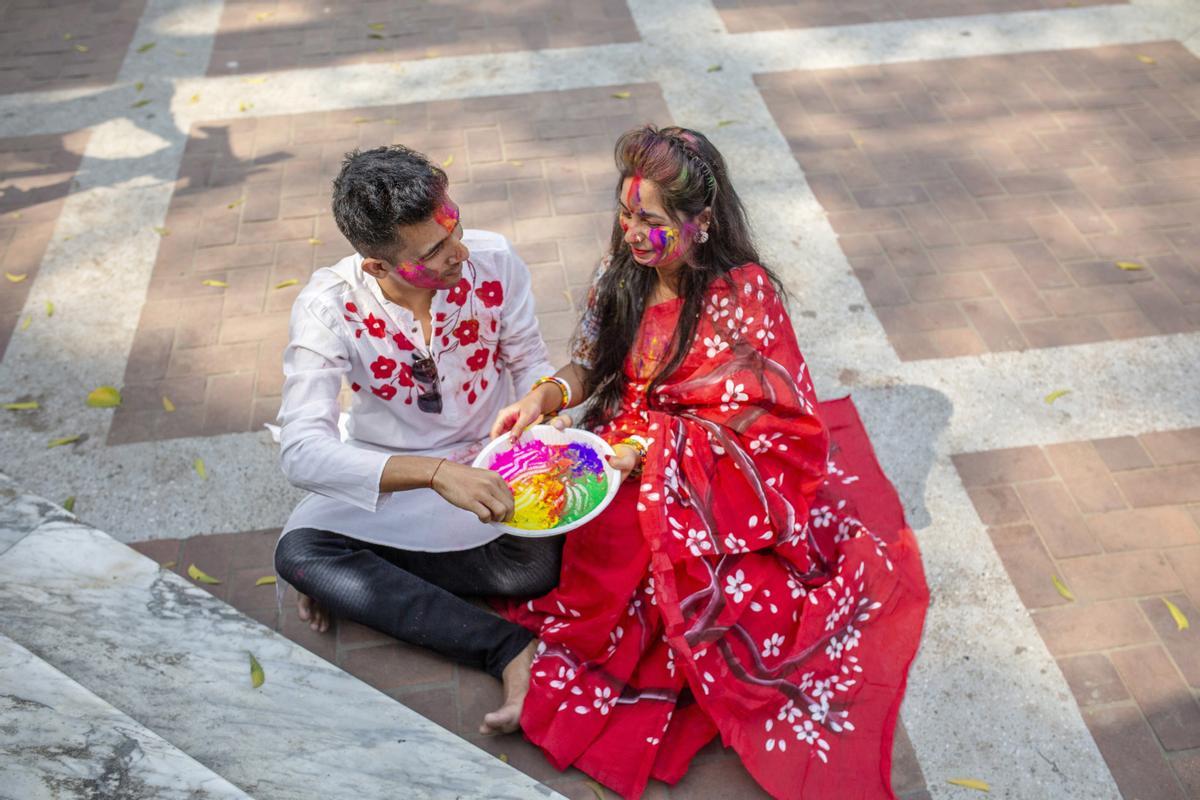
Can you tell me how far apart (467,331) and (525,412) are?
1.03 ft

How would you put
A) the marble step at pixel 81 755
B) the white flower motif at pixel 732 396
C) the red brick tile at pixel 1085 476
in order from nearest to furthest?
the marble step at pixel 81 755
the white flower motif at pixel 732 396
the red brick tile at pixel 1085 476

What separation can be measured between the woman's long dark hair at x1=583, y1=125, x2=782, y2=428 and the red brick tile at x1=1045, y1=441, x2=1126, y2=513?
56.8 inches

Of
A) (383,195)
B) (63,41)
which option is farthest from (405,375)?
(63,41)

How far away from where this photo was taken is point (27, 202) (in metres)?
4.95

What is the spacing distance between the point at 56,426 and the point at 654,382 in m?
2.46

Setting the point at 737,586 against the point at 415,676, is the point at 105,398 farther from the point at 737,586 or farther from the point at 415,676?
the point at 737,586

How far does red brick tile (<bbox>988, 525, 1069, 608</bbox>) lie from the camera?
319 cm

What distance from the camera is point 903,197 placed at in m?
4.80

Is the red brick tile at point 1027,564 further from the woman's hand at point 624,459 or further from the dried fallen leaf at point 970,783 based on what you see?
the woman's hand at point 624,459

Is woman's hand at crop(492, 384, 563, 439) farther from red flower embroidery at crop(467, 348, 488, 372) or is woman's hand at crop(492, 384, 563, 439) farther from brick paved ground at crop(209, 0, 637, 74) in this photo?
brick paved ground at crop(209, 0, 637, 74)

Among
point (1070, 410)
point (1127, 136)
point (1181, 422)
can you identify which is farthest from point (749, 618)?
point (1127, 136)

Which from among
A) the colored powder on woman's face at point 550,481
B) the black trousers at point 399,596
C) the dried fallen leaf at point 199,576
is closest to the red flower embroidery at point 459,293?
the colored powder on woman's face at point 550,481

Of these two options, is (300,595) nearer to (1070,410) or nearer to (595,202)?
(595,202)

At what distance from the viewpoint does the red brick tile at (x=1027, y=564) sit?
3.19 meters
